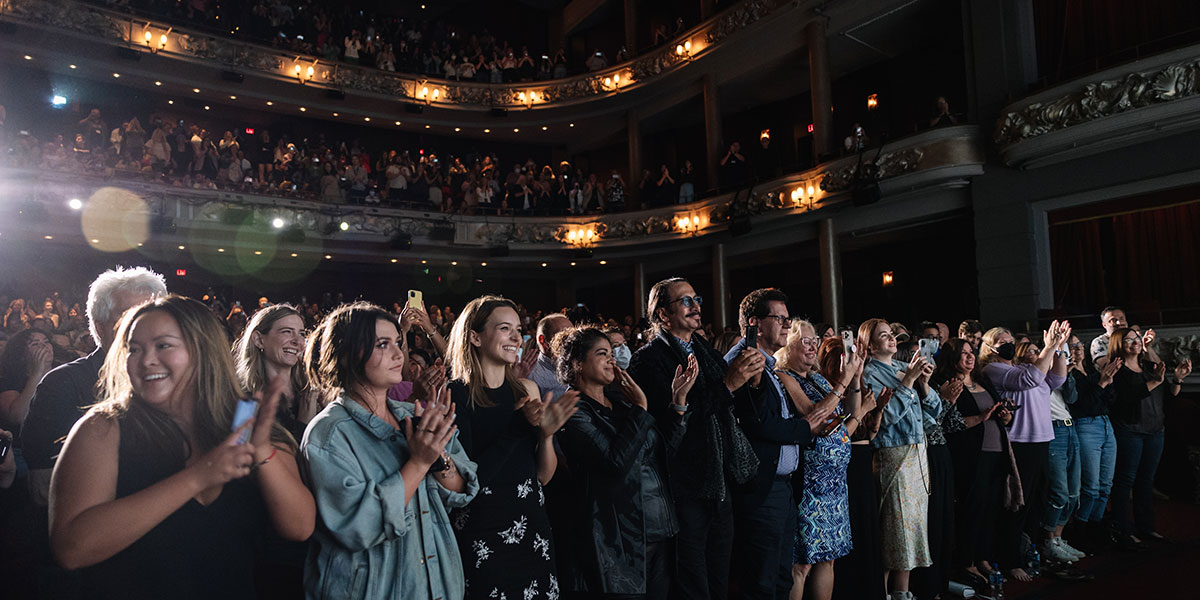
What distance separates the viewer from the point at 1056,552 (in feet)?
15.9

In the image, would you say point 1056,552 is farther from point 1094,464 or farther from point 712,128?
point 712,128

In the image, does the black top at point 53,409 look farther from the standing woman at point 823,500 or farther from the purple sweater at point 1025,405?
the purple sweater at point 1025,405

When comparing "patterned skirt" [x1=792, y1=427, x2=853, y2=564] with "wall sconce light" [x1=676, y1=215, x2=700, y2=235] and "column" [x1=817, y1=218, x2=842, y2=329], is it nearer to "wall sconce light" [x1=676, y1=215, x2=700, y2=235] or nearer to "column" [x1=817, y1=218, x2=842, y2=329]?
"column" [x1=817, y1=218, x2=842, y2=329]

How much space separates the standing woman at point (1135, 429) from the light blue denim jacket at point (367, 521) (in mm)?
5622

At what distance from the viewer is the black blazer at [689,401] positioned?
287 centimetres

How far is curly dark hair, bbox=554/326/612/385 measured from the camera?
2.74 meters

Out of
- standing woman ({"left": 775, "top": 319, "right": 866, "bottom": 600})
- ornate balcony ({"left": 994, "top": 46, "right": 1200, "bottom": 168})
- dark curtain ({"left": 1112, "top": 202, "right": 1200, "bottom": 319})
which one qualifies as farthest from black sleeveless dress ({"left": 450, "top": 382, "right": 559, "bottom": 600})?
dark curtain ({"left": 1112, "top": 202, "right": 1200, "bottom": 319})

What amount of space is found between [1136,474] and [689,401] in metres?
4.80

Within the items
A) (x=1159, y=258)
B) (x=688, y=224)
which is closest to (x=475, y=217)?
(x=688, y=224)

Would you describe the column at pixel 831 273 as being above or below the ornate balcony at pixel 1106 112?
below

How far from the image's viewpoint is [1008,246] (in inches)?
392

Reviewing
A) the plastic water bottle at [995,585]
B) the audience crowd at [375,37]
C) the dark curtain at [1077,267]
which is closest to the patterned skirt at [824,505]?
the plastic water bottle at [995,585]

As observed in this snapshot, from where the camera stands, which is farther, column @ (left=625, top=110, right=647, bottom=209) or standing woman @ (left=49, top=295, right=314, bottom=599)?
column @ (left=625, top=110, right=647, bottom=209)

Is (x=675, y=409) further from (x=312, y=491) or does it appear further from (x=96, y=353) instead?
(x=96, y=353)
